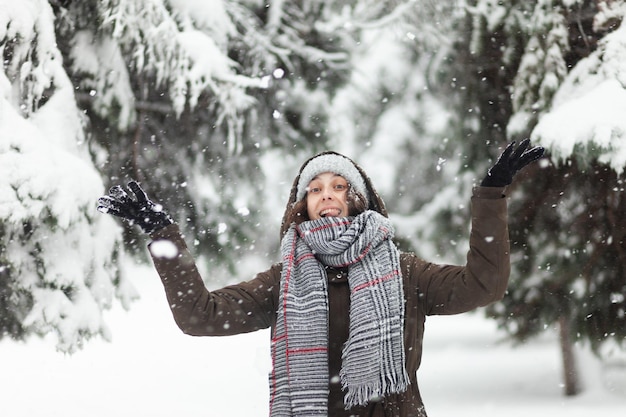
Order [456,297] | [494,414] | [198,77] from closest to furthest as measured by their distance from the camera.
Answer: [456,297], [198,77], [494,414]

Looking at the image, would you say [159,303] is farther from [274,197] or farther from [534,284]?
[534,284]

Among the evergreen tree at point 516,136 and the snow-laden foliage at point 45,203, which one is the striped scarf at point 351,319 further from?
the evergreen tree at point 516,136

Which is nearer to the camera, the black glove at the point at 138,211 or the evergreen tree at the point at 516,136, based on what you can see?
the black glove at the point at 138,211

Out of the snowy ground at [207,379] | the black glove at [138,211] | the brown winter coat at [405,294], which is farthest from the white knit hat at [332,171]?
the snowy ground at [207,379]

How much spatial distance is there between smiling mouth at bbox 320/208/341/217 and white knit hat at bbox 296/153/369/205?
0.43 feet

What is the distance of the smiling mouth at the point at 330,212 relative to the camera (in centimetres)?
236

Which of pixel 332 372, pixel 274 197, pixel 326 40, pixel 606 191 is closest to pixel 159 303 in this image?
pixel 274 197

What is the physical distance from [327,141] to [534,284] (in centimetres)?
241

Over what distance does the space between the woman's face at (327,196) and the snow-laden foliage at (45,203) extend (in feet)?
9.01

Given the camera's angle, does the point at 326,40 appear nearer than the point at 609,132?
No

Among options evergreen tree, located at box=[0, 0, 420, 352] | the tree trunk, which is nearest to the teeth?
evergreen tree, located at box=[0, 0, 420, 352]

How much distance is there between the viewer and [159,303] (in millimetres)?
13422

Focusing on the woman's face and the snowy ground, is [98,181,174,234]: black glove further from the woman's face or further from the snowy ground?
the snowy ground

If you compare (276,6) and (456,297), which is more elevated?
(276,6)
